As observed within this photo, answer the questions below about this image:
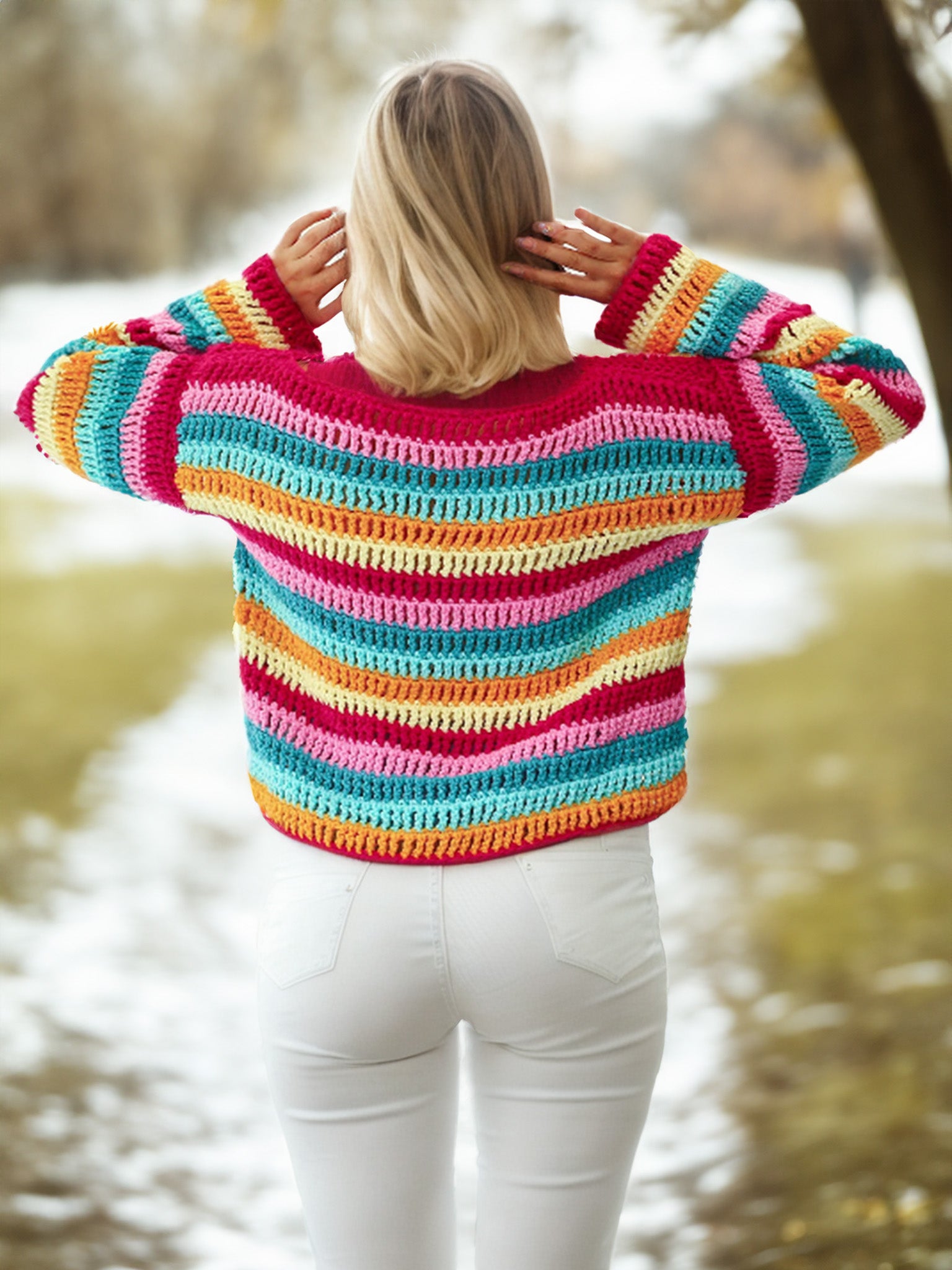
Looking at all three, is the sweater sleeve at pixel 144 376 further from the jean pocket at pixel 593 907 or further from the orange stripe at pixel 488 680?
the jean pocket at pixel 593 907

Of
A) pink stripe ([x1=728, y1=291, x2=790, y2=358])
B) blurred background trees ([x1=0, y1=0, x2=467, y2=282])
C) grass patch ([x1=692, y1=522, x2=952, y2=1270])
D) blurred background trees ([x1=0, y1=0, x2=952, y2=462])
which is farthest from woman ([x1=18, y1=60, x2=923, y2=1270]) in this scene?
blurred background trees ([x1=0, y1=0, x2=467, y2=282])

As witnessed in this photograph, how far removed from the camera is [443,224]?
101cm

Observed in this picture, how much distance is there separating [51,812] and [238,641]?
2.87 m

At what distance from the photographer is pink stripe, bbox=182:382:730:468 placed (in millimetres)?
1028

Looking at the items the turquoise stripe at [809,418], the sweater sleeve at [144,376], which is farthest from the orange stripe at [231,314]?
the turquoise stripe at [809,418]

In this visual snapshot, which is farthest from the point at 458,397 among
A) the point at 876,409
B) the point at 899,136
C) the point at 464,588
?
the point at 899,136

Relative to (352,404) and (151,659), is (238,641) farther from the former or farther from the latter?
(151,659)

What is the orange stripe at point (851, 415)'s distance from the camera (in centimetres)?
111

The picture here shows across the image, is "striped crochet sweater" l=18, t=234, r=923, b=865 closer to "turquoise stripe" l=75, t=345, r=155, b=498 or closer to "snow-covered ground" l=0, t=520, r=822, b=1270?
"turquoise stripe" l=75, t=345, r=155, b=498

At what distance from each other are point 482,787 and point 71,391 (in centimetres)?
46

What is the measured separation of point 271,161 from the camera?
16.2 feet

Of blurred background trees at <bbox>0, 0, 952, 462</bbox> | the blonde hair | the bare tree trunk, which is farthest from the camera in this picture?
blurred background trees at <bbox>0, 0, 952, 462</bbox>

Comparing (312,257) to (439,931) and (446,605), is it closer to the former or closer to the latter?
(446,605)

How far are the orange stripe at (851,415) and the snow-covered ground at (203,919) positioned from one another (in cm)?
154
